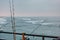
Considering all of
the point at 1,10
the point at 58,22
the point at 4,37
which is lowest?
the point at 4,37

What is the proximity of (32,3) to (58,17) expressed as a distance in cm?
66

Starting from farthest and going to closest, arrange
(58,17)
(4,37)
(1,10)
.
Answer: (4,37)
(58,17)
(1,10)

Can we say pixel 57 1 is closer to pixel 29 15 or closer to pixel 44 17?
pixel 44 17

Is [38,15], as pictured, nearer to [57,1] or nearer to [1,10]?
[57,1]

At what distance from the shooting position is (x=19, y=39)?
264 centimetres

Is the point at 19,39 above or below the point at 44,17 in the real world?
below

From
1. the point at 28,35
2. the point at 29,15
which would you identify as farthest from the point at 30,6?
the point at 28,35

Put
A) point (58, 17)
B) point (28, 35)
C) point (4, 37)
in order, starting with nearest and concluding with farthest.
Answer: point (28, 35) < point (58, 17) < point (4, 37)

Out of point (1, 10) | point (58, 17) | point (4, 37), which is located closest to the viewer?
point (1, 10)

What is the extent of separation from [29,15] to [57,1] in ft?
2.13

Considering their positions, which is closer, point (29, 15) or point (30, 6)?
point (29, 15)

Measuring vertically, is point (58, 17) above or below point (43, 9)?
below

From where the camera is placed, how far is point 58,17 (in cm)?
270

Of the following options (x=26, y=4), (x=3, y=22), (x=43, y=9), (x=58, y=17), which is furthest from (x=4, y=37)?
(x=58, y=17)
